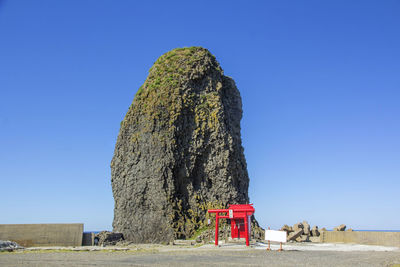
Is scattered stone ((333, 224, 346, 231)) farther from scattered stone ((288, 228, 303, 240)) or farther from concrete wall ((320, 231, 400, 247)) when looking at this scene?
scattered stone ((288, 228, 303, 240))

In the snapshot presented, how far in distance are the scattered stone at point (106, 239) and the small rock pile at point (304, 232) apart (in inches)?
575

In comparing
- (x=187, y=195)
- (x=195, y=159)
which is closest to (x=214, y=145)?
(x=195, y=159)

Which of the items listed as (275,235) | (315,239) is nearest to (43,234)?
(275,235)

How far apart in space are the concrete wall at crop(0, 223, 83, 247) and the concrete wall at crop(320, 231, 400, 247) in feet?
68.9

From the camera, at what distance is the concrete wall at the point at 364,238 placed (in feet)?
93.5

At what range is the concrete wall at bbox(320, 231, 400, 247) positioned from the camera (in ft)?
93.5

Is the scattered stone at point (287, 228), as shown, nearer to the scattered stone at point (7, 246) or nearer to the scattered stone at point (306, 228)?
the scattered stone at point (306, 228)

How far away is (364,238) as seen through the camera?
30.1 meters

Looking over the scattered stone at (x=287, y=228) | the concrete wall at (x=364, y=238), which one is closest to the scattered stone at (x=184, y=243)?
the scattered stone at (x=287, y=228)

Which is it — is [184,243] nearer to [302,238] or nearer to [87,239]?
[87,239]

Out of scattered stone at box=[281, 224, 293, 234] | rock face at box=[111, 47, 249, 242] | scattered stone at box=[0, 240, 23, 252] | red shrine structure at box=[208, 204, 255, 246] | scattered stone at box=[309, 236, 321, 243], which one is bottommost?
scattered stone at box=[0, 240, 23, 252]

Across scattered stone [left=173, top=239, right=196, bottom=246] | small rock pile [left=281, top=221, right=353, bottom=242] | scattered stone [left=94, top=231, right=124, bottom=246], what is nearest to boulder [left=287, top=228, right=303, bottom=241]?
small rock pile [left=281, top=221, right=353, bottom=242]

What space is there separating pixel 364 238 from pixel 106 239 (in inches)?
828

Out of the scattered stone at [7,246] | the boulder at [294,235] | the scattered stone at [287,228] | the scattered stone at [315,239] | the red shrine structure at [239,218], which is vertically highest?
the red shrine structure at [239,218]
